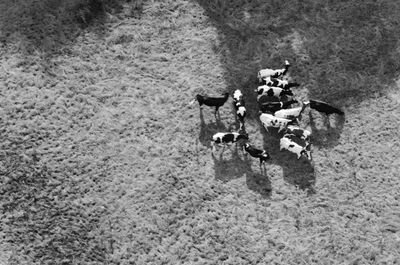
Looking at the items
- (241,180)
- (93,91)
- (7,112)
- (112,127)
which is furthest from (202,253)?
(7,112)

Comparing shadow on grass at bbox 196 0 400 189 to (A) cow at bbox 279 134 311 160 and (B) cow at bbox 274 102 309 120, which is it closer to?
(A) cow at bbox 279 134 311 160

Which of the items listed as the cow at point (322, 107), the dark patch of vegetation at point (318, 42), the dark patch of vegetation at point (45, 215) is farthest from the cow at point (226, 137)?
the dark patch of vegetation at point (45, 215)

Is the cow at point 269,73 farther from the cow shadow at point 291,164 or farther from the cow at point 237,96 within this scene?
the cow shadow at point 291,164

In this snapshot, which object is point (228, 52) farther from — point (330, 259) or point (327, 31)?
point (330, 259)

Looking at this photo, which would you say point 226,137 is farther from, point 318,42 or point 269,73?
point 318,42


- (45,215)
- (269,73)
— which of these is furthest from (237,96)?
(45,215)

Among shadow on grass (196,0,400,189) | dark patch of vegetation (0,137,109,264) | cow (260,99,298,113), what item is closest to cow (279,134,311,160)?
shadow on grass (196,0,400,189)
